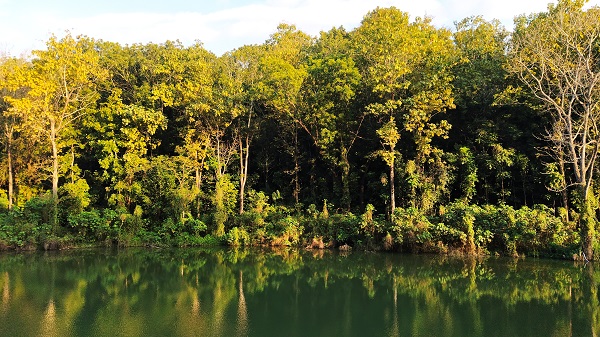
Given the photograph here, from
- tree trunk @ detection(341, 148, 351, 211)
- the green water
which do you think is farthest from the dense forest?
the green water

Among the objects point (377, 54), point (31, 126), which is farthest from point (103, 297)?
point (377, 54)

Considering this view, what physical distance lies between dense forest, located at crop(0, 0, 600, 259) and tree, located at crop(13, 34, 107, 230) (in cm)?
9

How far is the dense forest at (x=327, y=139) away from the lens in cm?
1984

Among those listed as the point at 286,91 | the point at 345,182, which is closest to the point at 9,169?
the point at 286,91

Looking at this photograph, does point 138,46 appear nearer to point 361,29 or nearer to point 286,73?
point 286,73

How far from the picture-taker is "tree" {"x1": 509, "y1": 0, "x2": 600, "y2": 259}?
59.2 ft

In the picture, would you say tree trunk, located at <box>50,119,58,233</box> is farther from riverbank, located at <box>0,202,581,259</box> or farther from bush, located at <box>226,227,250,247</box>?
bush, located at <box>226,227,250,247</box>

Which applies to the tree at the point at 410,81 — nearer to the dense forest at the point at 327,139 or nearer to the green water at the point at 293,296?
the dense forest at the point at 327,139

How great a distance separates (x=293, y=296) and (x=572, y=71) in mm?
13996

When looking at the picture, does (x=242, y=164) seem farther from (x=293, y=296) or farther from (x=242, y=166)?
(x=293, y=296)

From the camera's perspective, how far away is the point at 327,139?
24.0 metres

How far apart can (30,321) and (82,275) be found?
608 centimetres

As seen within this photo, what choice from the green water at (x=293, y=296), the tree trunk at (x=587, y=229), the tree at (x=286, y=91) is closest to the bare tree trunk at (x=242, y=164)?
the tree at (x=286, y=91)

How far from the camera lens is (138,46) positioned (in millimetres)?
27312
